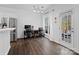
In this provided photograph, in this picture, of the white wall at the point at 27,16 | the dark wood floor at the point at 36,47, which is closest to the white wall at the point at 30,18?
the white wall at the point at 27,16

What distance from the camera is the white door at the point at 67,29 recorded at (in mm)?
3418

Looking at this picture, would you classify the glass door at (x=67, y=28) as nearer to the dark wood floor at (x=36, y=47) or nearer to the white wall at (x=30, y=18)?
the dark wood floor at (x=36, y=47)

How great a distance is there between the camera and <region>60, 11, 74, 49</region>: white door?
342 centimetres

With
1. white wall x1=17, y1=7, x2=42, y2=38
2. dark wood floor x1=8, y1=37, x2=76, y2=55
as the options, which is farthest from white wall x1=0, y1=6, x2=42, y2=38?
dark wood floor x1=8, y1=37, x2=76, y2=55

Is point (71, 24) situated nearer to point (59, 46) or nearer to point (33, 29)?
point (59, 46)

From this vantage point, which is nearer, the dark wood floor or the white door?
the dark wood floor

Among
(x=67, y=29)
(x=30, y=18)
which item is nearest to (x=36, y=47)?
(x=30, y=18)

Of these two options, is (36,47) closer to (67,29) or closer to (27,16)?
(27,16)

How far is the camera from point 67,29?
11.3 feet

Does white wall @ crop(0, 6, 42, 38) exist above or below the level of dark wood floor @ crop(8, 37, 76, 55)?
above

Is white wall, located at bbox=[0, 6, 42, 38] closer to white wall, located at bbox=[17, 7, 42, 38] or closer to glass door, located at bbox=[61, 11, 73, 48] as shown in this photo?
white wall, located at bbox=[17, 7, 42, 38]
